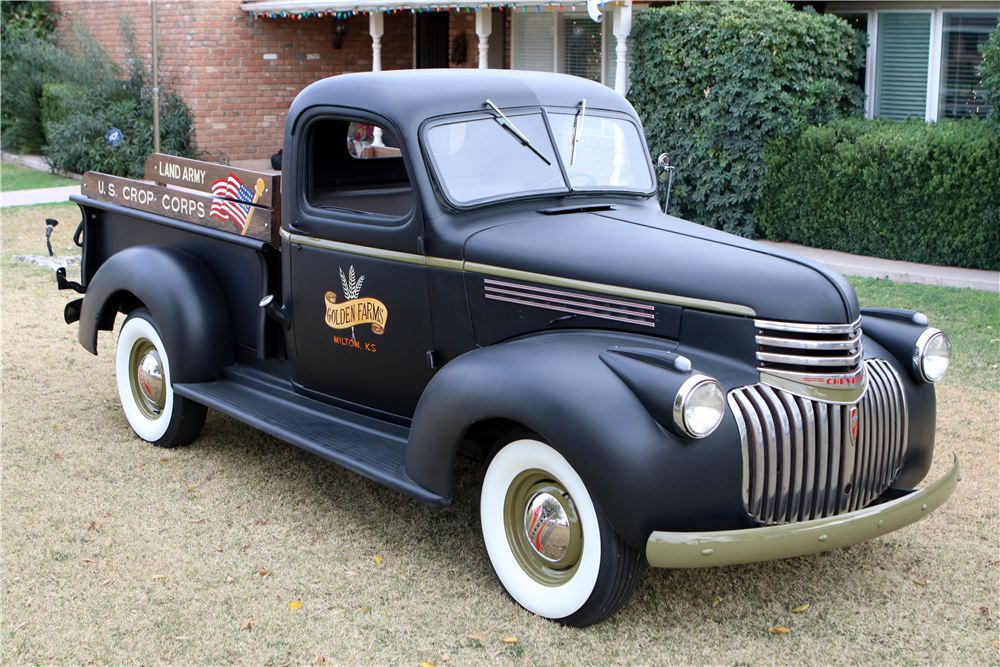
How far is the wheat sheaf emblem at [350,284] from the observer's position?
4310mm

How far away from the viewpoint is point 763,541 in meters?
3.12

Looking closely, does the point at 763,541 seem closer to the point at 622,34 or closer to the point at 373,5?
the point at 622,34

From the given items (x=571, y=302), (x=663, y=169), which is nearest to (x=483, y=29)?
(x=663, y=169)

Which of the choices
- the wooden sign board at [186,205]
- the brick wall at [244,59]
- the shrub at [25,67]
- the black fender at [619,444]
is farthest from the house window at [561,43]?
the black fender at [619,444]

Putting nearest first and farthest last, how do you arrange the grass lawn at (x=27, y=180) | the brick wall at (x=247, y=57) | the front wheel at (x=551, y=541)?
the front wheel at (x=551, y=541)
the grass lawn at (x=27, y=180)
the brick wall at (x=247, y=57)

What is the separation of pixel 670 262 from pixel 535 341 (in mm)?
579

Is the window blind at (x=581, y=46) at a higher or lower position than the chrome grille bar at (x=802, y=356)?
higher

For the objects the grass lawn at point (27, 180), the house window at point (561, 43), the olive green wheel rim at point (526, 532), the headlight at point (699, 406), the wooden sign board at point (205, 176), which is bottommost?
the olive green wheel rim at point (526, 532)

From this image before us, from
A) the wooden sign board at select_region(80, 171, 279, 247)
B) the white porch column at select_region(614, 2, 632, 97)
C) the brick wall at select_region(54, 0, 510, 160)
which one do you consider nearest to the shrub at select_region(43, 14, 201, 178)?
the brick wall at select_region(54, 0, 510, 160)

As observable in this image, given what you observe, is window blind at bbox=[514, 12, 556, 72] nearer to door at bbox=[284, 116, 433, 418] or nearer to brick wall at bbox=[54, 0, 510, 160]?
brick wall at bbox=[54, 0, 510, 160]

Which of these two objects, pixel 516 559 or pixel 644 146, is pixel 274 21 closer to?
pixel 644 146

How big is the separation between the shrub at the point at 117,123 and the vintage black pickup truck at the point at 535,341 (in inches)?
427

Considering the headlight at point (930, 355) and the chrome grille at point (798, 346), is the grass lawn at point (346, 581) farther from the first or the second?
the chrome grille at point (798, 346)

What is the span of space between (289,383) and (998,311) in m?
6.08
